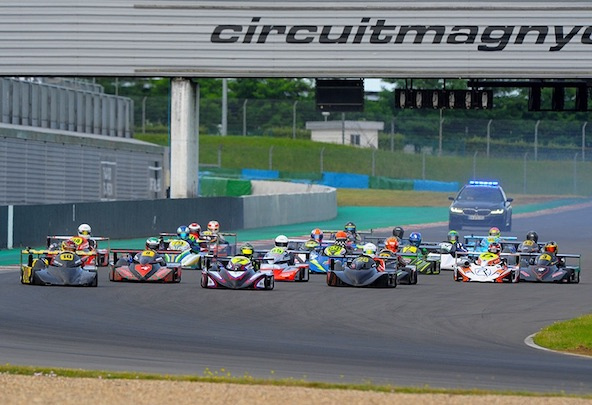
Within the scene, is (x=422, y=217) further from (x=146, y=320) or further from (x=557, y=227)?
(x=146, y=320)

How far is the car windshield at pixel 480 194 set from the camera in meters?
45.2

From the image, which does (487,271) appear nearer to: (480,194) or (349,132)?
(480,194)

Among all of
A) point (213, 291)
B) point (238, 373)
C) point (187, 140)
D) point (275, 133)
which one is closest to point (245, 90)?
point (275, 133)

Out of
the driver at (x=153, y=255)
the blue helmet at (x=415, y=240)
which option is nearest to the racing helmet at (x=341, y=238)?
the blue helmet at (x=415, y=240)

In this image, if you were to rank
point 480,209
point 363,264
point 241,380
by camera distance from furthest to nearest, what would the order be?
point 480,209, point 363,264, point 241,380

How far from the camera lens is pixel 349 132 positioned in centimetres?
8250

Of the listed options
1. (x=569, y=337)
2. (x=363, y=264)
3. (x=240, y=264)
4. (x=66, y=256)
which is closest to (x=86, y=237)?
(x=66, y=256)

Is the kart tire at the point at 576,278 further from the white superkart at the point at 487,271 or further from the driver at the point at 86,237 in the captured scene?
the driver at the point at 86,237

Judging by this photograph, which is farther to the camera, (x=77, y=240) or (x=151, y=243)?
(x=77, y=240)

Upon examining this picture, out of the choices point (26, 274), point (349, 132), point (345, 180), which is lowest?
point (26, 274)

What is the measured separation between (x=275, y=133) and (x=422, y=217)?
836 inches

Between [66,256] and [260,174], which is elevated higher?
[260,174]

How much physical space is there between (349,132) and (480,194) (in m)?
37.4

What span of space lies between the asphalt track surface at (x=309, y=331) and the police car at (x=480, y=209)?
55.0 feet
